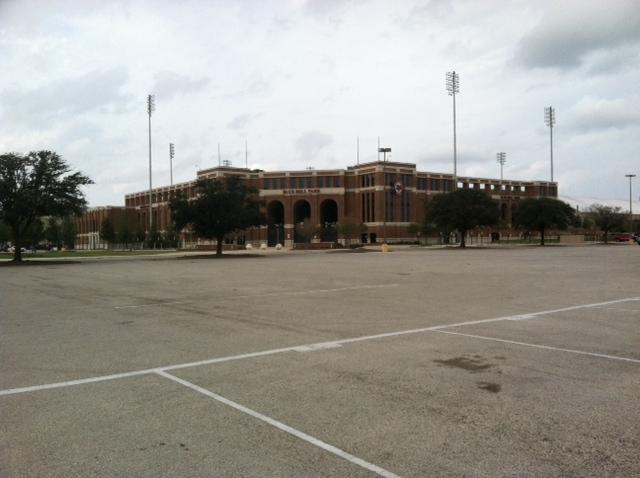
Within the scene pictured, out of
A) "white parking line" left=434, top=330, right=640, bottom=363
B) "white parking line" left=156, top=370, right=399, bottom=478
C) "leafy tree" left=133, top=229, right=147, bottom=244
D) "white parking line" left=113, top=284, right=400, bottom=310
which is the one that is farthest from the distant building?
"white parking line" left=156, top=370, right=399, bottom=478

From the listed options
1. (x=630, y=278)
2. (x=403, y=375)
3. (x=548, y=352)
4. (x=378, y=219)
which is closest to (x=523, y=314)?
(x=548, y=352)

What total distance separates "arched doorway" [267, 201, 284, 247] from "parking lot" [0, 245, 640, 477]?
327 ft

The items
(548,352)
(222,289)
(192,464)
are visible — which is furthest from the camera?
(222,289)

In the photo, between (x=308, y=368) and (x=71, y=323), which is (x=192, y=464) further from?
(x=71, y=323)

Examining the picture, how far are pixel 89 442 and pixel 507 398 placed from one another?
4.15m

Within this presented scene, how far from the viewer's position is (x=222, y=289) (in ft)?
62.7

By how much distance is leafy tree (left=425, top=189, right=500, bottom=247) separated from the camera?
69.8 metres

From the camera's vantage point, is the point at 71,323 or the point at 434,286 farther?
the point at 434,286

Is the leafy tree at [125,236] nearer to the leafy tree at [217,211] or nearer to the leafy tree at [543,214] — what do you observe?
the leafy tree at [217,211]

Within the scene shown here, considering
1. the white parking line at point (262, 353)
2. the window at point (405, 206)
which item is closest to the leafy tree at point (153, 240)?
the window at point (405, 206)

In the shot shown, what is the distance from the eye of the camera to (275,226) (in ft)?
375

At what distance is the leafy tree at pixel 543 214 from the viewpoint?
76.9m

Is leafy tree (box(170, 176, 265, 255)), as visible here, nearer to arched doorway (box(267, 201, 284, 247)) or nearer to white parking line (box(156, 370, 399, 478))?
white parking line (box(156, 370, 399, 478))

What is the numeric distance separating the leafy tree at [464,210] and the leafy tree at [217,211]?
25946 millimetres
